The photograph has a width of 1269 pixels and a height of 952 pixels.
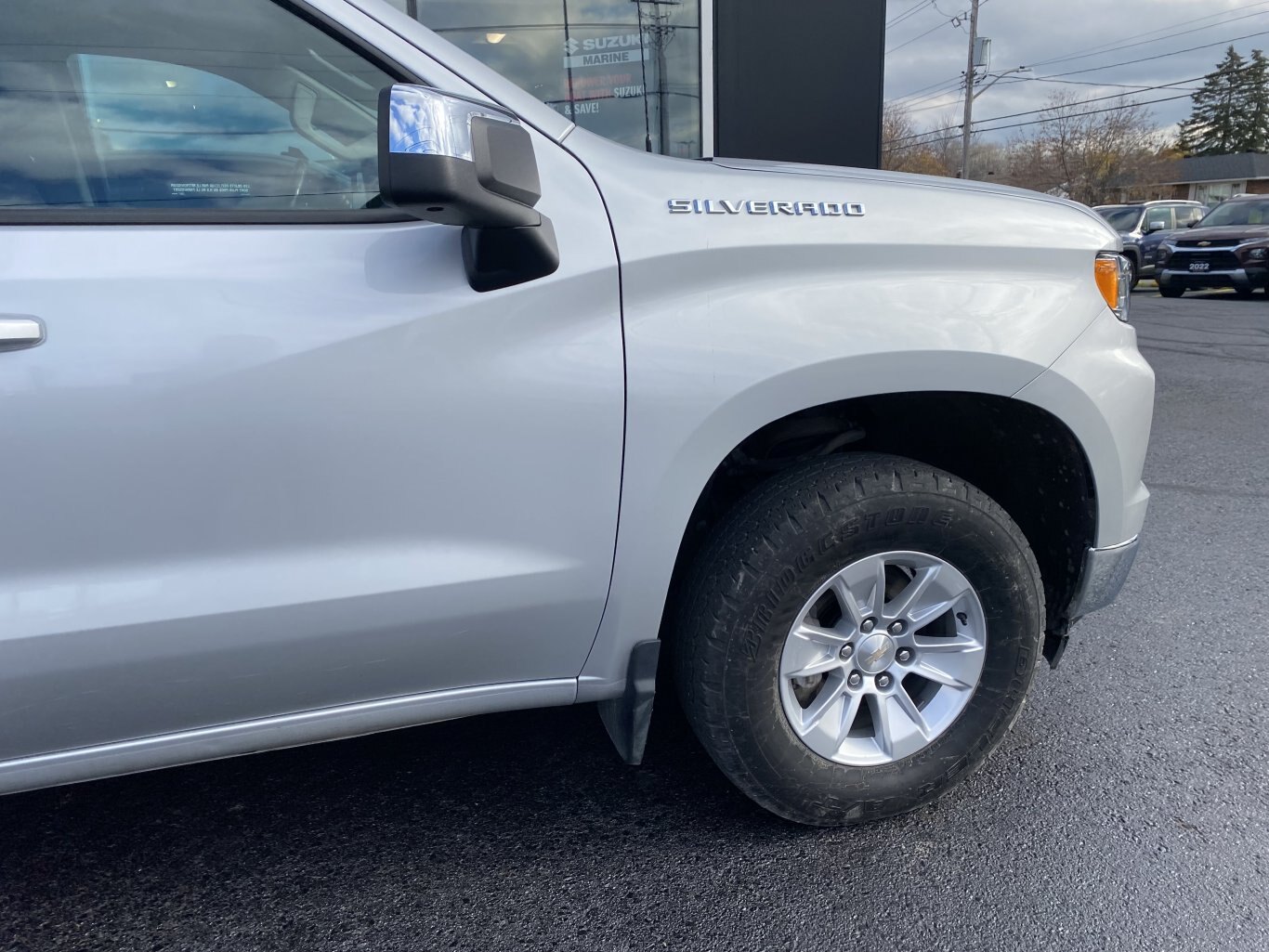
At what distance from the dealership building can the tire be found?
4898 millimetres

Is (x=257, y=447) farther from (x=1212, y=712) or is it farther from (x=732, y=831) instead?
(x=1212, y=712)

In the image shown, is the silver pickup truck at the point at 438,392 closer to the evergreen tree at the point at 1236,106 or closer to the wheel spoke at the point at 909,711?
the wheel spoke at the point at 909,711

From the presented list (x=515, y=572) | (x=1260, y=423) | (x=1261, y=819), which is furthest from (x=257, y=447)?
(x=1260, y=423)

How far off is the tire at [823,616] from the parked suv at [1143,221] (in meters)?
15.6

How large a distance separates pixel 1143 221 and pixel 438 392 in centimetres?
1988

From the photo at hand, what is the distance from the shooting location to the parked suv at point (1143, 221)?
51.8 ft

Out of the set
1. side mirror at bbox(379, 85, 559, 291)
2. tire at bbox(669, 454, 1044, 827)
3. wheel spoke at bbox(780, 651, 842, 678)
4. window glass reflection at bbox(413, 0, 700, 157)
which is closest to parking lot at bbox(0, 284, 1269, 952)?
tire at bbox(669, 454, 1044, 827)

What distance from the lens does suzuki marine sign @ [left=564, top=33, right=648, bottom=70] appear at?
657cm

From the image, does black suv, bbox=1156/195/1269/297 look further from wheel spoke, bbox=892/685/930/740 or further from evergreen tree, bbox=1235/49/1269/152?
evergreen tree, bbox=1235/49/1269/152

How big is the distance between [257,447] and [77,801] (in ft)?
4.29

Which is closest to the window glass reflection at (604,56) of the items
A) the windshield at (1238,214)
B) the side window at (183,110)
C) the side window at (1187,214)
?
the side window at (183,110)

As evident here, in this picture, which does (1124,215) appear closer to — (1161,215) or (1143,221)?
(1143,221)

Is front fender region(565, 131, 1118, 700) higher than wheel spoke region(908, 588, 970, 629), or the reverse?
front fender region(565, 131, 1118, 700)

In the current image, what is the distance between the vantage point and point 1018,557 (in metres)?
2.04
